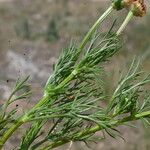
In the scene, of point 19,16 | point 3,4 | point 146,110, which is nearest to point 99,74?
point 146,110

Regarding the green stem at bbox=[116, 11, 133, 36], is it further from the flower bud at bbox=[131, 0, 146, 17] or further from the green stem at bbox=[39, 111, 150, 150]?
the green stem at bbox=[39, 111, 150, 150]

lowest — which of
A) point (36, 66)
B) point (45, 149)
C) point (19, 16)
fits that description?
point (45, 149)

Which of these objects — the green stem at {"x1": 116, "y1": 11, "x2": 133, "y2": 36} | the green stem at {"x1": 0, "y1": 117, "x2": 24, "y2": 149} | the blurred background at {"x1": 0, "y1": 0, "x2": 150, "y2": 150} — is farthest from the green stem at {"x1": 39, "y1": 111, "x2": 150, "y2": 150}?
the blurred background at {"x1": 0, "y1": 0, "x2": 150, "y2": 150}

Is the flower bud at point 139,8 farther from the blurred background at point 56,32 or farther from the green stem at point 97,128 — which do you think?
the blurred background at point 56,32

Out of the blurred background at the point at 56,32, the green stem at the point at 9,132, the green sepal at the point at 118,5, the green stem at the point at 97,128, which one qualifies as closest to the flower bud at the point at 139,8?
the green sepal at the point at 118,5

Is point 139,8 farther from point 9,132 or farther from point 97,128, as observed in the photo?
point 9,132

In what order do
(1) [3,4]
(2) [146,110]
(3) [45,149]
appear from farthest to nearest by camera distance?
(1) [3,4] < (2) [146,110] < (3) [45,149]

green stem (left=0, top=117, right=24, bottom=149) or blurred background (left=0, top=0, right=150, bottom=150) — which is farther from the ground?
blurred background (left=0, top=0, right=150, bottom=150)

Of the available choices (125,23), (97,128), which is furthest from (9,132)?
(125,23)

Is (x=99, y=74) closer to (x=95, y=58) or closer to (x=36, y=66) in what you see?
(x=95, y=58)

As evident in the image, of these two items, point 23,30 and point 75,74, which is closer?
point 75,74

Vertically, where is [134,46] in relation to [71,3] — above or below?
below
